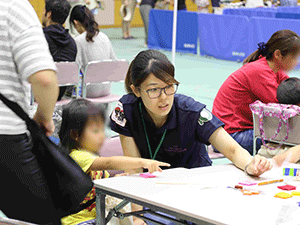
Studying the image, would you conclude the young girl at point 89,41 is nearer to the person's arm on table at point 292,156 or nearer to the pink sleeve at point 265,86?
the pink sleeve at point 265,86

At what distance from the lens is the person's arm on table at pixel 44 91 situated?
1473mm

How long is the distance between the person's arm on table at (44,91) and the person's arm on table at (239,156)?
0.88m

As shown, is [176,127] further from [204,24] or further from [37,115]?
[204,24]

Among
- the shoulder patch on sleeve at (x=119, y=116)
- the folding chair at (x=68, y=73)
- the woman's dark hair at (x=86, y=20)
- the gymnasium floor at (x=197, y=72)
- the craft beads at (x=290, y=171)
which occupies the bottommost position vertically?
the gymnasium floor at (x=197, y=72)

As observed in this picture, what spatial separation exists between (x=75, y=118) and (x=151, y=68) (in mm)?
395

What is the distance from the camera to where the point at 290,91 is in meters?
3.30

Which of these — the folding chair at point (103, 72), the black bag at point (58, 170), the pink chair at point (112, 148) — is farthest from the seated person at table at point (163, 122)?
the folding chair at point (103, 72)

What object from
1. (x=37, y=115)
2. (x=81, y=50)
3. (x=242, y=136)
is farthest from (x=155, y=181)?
(x=81, y=50)

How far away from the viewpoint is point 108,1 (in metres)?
15.5

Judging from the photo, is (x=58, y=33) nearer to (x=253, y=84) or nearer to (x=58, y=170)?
(x=253, y=84)

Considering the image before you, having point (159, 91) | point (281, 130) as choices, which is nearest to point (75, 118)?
point (159, 91)

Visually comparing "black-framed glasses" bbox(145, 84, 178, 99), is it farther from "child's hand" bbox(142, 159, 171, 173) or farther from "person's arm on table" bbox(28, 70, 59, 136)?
"person's arm on table" bbox(28, 70, 59, 136)

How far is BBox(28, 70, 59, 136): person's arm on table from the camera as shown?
1.47 m

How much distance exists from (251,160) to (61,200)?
2.80ft
